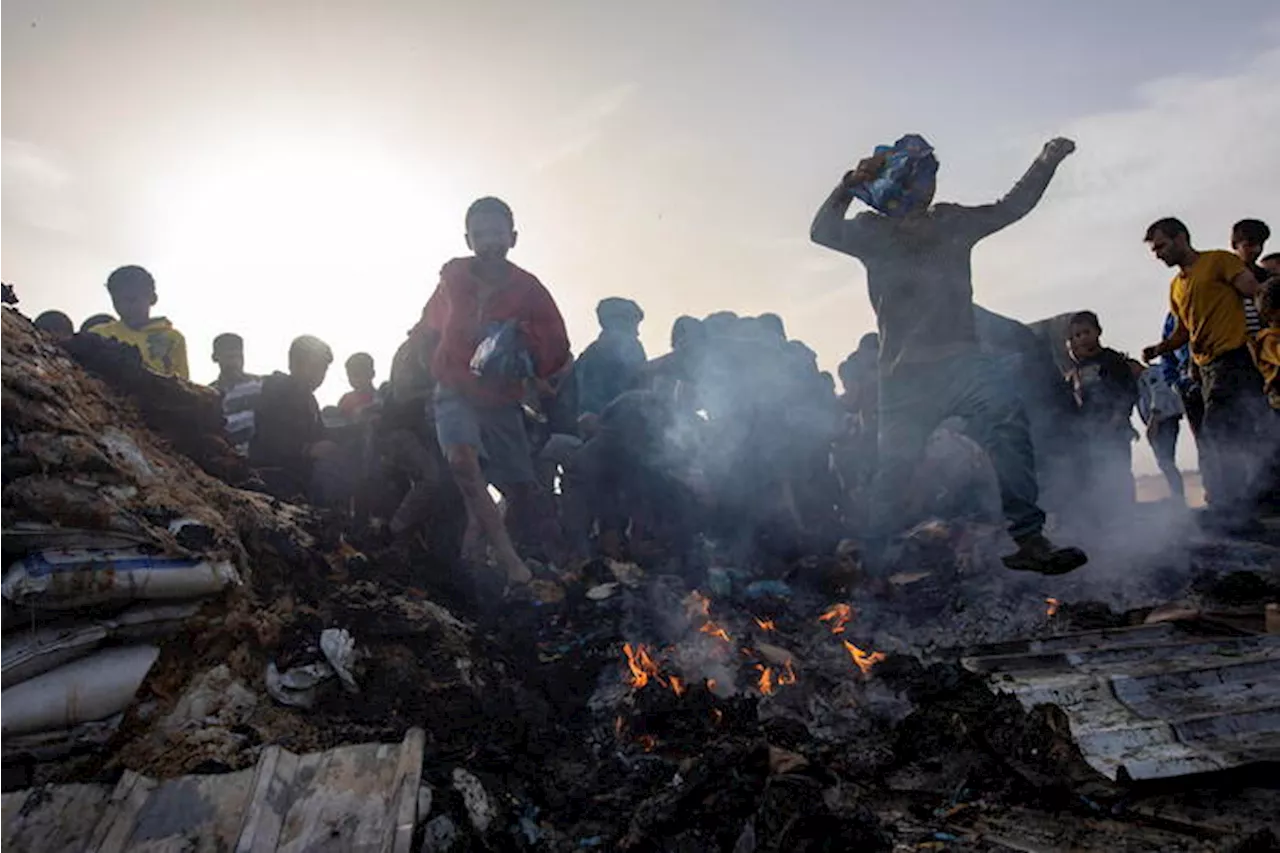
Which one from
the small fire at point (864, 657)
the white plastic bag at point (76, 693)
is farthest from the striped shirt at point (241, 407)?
the small fire at point (864, 657)

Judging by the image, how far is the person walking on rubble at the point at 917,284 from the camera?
5.36 metres

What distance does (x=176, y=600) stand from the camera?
368cm

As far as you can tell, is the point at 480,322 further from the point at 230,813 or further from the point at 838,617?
the point at 230,813

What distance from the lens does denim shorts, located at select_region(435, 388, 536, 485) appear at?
578 centimetres

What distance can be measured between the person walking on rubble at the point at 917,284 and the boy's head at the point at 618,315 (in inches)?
176

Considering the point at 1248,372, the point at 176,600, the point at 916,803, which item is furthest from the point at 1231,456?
the point at 176,600

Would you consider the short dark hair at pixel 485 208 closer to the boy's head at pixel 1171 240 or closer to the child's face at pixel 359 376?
the child's face at pixel 359 376

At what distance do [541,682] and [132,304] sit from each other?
205 inches

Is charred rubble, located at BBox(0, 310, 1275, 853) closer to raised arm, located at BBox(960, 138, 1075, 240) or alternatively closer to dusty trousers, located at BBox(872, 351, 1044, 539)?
dusty trousers, located at BBox(872, 351, 1044, 539)

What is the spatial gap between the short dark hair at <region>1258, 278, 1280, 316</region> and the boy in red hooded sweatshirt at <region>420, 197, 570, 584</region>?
5155 millimetres

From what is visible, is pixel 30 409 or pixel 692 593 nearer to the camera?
pixel 30 409

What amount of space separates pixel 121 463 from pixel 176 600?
3.16 ft

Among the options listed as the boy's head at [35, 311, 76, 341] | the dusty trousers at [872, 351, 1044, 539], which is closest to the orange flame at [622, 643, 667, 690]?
the dusty trousers at [872, 351, 1044, 539]

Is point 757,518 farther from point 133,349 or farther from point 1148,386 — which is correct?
point 133,349
